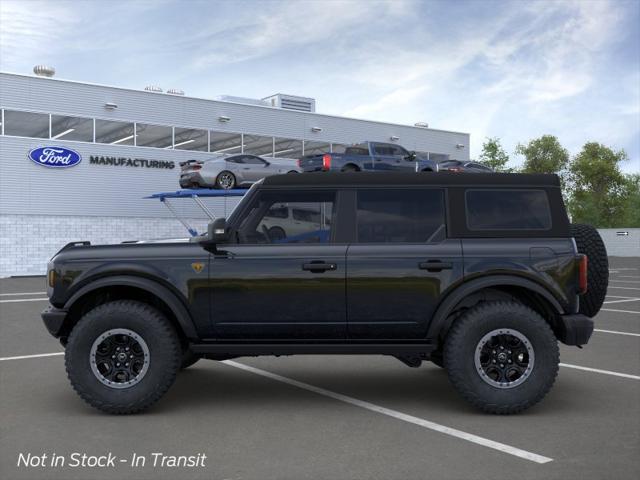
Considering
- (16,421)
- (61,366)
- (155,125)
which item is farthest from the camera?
(155,125)

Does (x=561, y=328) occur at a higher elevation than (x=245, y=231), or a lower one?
lower

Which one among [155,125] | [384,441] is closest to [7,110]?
[155,125]

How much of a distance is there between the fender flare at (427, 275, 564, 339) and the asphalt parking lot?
0.73 metres

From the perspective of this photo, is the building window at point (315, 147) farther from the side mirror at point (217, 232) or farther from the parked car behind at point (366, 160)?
the side mirror at point (217, 232)

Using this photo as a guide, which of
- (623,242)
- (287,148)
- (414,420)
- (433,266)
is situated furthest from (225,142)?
(623,242)

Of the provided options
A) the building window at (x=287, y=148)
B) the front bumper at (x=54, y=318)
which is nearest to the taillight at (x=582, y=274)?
the front bumper at (x=54, y=318)

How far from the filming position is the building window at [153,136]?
104ft

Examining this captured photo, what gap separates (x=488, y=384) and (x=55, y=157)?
2751 centimetres

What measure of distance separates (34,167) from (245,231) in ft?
86.2

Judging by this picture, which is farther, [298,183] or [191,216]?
[191,216]

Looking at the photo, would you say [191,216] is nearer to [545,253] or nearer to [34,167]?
[34,167]

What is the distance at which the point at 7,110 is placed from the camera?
93.4 feet

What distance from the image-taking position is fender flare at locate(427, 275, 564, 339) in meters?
5.62

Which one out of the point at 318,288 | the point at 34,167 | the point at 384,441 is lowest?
the point at 384,441
